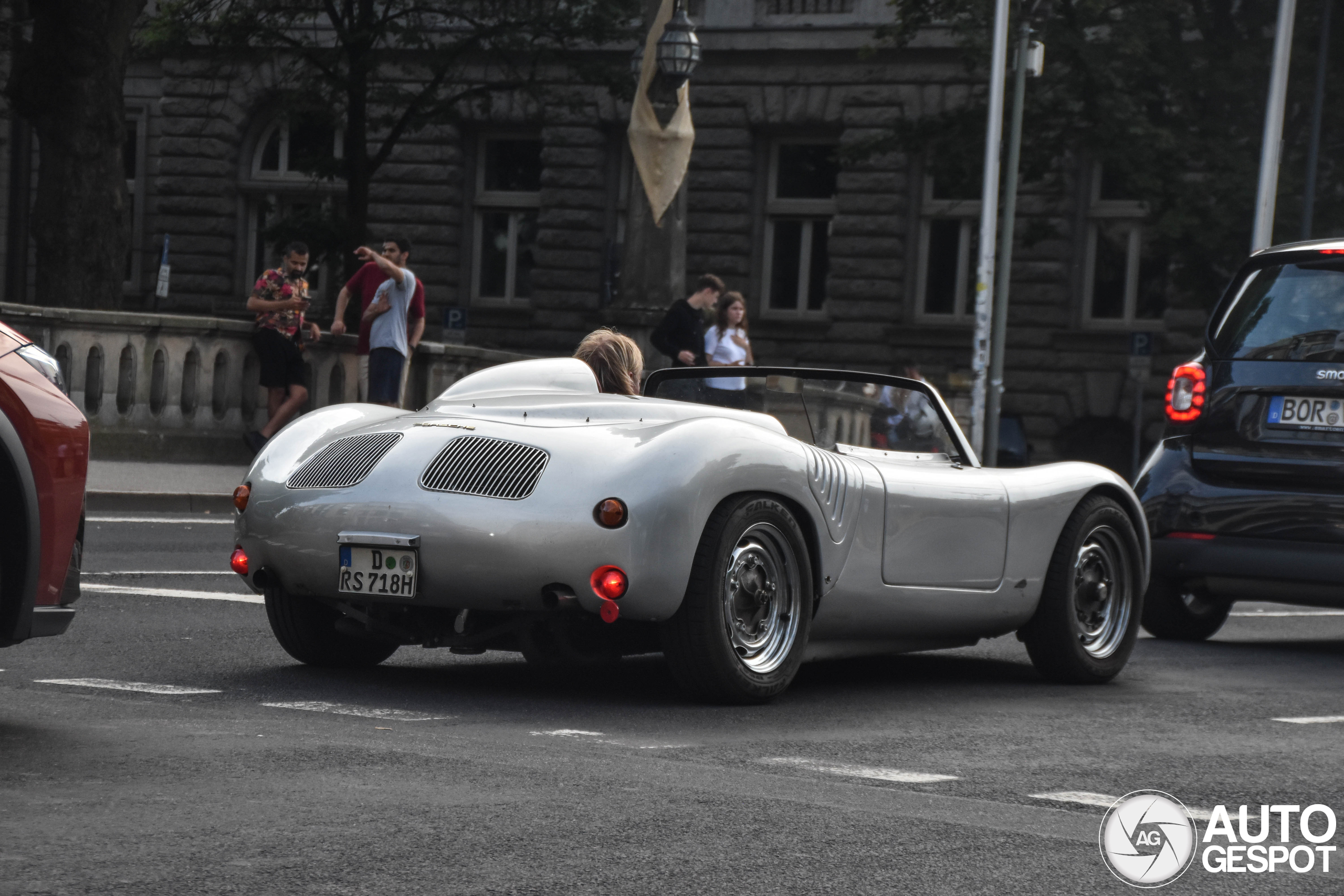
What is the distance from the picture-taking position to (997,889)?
3963 mm

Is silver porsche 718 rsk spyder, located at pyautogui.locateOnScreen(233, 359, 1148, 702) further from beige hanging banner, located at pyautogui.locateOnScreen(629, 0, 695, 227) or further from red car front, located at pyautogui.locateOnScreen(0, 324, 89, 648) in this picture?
beige hanging banner, located at pyautogui.locateOnScreen(629, 0, 695, 227)

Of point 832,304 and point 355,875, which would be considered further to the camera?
point 832,304

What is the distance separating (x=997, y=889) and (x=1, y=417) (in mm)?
2678

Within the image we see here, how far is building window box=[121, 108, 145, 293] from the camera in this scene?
37.6m

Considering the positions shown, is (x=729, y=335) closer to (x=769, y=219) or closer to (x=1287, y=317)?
(x=1287, y=317)

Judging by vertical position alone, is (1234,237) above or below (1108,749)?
above

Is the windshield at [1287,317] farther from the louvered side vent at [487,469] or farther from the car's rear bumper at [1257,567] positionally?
the louvered side vent at [487,469]

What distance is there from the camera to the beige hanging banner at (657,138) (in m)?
19.2

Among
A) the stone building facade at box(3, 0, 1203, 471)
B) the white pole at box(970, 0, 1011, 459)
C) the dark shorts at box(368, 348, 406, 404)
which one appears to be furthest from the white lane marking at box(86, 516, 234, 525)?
the stone building facade at box(3, 0, 1203, 471)

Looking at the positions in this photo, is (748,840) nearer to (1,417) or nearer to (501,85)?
(1,417)

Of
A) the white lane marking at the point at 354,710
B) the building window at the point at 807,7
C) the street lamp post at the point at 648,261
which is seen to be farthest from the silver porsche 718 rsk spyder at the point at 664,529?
the building window at the point at 807,7

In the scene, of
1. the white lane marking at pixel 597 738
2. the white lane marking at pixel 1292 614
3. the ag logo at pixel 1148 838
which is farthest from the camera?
the white lane marking at pixel 1292 614

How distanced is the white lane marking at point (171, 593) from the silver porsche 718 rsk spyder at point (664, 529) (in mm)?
2319

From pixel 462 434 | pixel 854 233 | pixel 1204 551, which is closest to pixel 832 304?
pixel 854 233
